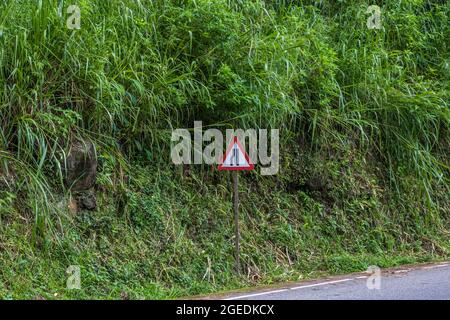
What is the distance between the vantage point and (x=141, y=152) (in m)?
12.7

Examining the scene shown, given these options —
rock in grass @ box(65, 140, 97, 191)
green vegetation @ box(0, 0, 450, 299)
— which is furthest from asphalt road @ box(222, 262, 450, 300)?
rock in grass @ box(65, 140, 97, 191)

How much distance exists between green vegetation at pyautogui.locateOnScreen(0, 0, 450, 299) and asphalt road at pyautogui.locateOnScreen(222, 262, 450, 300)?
78 centimetres

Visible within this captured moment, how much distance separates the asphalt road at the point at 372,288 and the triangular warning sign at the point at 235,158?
1952mm

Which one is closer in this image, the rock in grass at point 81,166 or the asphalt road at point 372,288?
the asphalt road at point 372,288

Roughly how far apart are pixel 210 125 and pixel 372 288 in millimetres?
4111

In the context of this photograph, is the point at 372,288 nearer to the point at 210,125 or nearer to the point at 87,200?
the point at 210,125

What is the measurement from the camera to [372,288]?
10672 millimetres

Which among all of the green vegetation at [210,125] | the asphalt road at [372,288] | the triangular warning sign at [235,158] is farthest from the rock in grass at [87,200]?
the asphalt road at [372,288]

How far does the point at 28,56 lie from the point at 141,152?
2459mm


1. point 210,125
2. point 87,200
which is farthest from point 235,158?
point 87,200

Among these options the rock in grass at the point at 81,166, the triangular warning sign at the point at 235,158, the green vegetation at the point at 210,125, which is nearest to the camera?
the green vegetation at the point at 210,125

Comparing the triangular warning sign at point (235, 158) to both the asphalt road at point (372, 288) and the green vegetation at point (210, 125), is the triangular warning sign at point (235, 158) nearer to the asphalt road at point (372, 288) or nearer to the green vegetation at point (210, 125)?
the green vegetation at point (210, 125)

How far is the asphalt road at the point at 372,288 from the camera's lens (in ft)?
32.6

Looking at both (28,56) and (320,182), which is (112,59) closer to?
(28,56)
